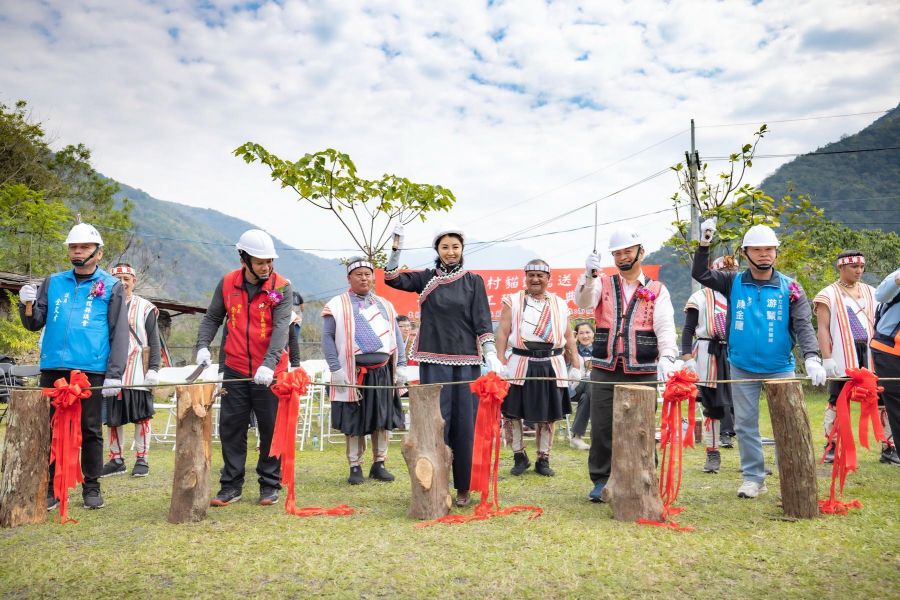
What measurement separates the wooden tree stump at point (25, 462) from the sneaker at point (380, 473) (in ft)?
8.06

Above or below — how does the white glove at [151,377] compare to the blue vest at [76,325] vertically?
below

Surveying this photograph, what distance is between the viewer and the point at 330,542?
3.66m

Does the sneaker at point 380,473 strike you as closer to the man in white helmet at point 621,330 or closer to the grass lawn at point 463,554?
the grass lawn at point 463,554

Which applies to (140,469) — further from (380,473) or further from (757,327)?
(757,327)

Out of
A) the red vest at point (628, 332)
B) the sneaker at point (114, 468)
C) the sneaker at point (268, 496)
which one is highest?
the red vest at point (628, 332)

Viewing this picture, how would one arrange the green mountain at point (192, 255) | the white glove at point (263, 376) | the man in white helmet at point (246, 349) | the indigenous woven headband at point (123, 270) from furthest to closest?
the green mountain at point (192, 255) < the indigenous woven headband at point (123, 270) < the man in white helmet at point (246, 349) < the white glove at point (263, 376)

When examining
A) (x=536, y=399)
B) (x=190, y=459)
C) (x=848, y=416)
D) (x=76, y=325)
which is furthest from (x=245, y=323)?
(x=848, y=416)

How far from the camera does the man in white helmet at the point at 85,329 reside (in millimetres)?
4473

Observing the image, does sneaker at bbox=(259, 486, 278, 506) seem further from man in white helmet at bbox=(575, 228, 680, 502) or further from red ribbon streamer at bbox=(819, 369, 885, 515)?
red ribbon streamer at bbox=(819, 369, 885, 515)

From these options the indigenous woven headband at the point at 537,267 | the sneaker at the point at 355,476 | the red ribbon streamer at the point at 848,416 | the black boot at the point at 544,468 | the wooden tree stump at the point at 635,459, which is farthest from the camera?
the indigenous woven headband at the point at 537,267

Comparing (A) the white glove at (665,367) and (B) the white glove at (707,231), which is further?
(B) the white glove at (707,231)

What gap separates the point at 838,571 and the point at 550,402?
2.89 metres

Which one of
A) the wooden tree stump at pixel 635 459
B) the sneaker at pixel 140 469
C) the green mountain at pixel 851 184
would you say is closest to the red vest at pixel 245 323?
the sneaker at pixel 140 469

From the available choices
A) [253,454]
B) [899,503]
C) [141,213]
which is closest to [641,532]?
[899,503]
